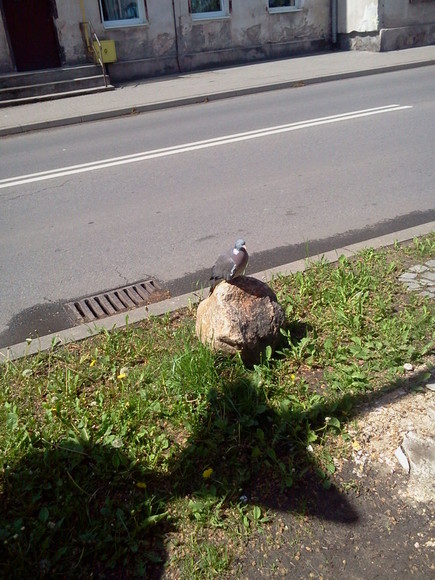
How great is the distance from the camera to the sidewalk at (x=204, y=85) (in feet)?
41.9

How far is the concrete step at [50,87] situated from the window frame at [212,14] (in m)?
4.07

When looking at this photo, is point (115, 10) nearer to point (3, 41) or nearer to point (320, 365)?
point (3, 41)

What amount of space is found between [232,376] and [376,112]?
28.5 ft

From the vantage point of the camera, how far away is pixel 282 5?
62.6ft

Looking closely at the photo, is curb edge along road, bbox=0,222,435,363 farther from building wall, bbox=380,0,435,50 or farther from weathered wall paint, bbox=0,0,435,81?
building wall, bbox=380,0,435,50

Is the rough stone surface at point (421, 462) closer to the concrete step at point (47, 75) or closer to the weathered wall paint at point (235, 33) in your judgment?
the concrete step at point (47, 75)

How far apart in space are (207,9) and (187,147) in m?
10.9

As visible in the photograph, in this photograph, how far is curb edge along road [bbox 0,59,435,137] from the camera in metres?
12.3

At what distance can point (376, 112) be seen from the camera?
10.7m

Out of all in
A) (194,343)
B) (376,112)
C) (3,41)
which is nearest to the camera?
(194,343)

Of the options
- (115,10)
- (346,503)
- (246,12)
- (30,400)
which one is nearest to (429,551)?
(346,503)

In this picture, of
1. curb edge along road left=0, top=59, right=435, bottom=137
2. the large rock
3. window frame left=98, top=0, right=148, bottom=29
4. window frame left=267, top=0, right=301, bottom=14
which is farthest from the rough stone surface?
window frame left=267, top=0, right=301, bottom=14

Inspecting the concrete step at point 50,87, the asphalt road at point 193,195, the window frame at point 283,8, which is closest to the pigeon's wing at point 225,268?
the asphalt road at point 193,195

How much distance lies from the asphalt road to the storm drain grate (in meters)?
0.13
